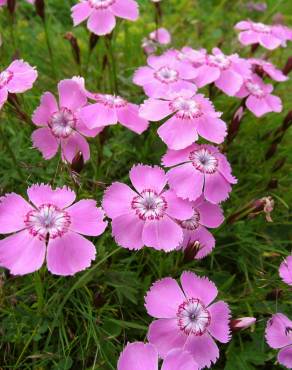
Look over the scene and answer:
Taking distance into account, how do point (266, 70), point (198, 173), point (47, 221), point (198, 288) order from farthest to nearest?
point (266, 70)
point (198, 173)
point (198, 288)
point (47, 221)

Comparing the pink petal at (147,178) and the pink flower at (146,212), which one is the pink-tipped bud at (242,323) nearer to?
the pink flower at (146,212)

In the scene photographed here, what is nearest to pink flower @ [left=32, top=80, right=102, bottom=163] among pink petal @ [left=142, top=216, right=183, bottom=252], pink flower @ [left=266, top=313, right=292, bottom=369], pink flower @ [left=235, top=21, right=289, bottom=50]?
pink petal @ [left=142, top=216, right=183, bottom=252]

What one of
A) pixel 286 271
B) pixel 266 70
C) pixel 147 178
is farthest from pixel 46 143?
pixel 266 70

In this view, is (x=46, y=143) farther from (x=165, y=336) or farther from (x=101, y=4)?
(x=165, y=336)

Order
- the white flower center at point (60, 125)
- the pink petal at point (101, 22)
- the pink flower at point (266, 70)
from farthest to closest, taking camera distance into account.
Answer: the pink flower at point (266, 70) < the pink petal at point (101, 22) < the white flower center at point (60, 125)

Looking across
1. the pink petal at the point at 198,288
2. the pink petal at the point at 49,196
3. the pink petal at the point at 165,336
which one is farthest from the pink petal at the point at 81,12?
the pink petal at the point at 165,336

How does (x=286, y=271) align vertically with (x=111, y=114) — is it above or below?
below
